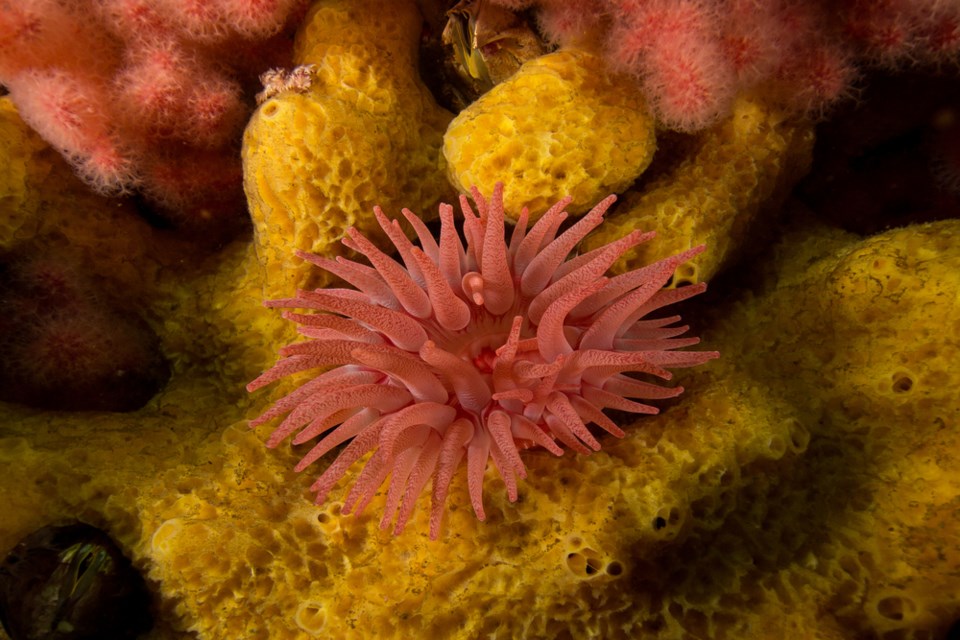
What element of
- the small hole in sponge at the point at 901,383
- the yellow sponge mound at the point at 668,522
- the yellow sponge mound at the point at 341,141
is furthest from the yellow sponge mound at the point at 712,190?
the yellow sponge mound at the point at 341,141

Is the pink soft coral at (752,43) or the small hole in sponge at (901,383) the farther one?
the pink soft coral at (752,43)

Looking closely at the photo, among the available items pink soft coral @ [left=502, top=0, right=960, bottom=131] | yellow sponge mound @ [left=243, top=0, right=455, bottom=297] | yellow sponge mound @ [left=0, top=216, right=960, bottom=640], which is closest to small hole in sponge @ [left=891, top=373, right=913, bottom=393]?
yellow sponge mound @ [left=0, top=216, right=960, bottom=640]

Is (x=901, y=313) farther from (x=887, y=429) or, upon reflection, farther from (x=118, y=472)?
(x=118, y=472)

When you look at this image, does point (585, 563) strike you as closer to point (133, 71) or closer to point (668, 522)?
point (668, 522)

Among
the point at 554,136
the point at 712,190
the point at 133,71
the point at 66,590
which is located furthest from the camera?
the point at 133,71

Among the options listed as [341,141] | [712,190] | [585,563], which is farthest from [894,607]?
[341,141]

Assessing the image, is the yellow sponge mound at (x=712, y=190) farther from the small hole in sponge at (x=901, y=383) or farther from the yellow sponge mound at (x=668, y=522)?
the small hole in sponge at (x=901, y=383)
